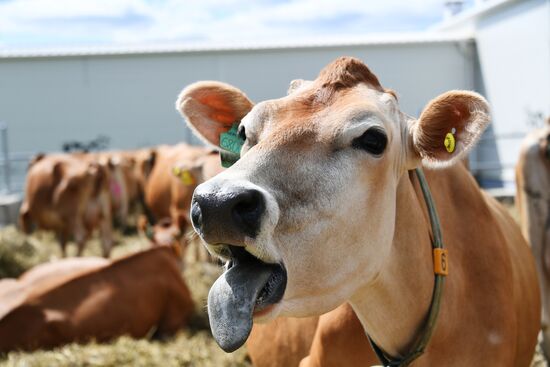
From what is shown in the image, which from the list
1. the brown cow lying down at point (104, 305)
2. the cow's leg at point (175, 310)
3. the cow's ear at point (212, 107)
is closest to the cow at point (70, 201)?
the brown cow lying down at point (104, 305)

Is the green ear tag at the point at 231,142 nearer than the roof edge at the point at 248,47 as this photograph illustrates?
Yes

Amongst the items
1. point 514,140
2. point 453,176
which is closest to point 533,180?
point 453,176

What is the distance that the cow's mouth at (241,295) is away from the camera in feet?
6.23

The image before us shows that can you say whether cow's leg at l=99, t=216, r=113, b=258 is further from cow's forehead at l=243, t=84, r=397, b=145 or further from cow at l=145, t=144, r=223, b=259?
cow's forehead at l=243, t=84, r=397, b=145

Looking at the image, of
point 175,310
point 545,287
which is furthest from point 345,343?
point 175,310

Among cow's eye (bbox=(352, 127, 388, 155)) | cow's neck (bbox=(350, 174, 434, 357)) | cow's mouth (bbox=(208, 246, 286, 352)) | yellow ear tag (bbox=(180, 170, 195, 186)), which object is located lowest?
yellow ear tag (bbox=(180, 170, 195, 186))

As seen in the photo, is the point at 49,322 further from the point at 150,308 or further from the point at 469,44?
the point at 469,44

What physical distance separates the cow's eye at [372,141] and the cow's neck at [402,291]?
0.28m

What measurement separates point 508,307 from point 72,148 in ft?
56.5

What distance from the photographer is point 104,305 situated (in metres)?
5.92

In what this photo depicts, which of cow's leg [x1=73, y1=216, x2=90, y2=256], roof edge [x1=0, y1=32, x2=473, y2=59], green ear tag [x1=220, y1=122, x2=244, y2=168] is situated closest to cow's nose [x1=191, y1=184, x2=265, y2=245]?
green ear tag [x1=220, y1=122, x2=244, y2=168]

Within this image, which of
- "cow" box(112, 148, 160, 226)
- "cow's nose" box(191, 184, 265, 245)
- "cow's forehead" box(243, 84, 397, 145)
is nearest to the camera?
"cow's nose" box(191, 184, 265, 245)

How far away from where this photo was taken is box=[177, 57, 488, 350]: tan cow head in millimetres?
1887

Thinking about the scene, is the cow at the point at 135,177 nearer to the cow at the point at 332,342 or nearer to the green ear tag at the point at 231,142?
the cow at the point at 332,342
